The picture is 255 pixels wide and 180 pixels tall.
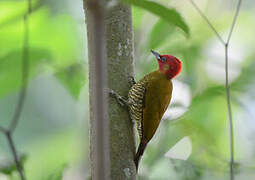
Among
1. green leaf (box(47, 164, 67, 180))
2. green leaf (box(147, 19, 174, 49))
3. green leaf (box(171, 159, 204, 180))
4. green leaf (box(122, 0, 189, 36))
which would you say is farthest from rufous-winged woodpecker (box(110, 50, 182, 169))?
green leaf (box(122, 0, 189, 36))

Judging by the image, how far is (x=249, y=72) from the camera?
236 centimetres

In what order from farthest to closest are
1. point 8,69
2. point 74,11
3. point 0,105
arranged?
point 0,105, point 74,11, point 8,69

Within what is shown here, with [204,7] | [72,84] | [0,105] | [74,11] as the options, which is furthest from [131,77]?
[0,105]

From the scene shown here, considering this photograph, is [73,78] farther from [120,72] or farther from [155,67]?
[155,67]

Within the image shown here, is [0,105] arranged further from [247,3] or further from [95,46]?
[95,46]

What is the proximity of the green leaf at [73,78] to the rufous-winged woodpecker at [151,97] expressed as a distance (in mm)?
A: 247

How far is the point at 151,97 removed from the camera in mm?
2811

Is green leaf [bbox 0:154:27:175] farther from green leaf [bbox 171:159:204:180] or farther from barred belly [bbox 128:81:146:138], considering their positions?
green leaf [bbox 171:159:204:180]

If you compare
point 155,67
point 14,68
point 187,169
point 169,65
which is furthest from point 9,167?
point 169,65

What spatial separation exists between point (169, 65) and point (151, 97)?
0.35 metres

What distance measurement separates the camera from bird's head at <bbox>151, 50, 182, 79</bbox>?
9.86ft

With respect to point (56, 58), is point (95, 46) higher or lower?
higher

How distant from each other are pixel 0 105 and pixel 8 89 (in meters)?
4.04

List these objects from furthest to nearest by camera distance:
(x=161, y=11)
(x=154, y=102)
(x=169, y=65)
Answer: (x=169, y=65) → (x=154, y=102) → (x=161, y=11)
